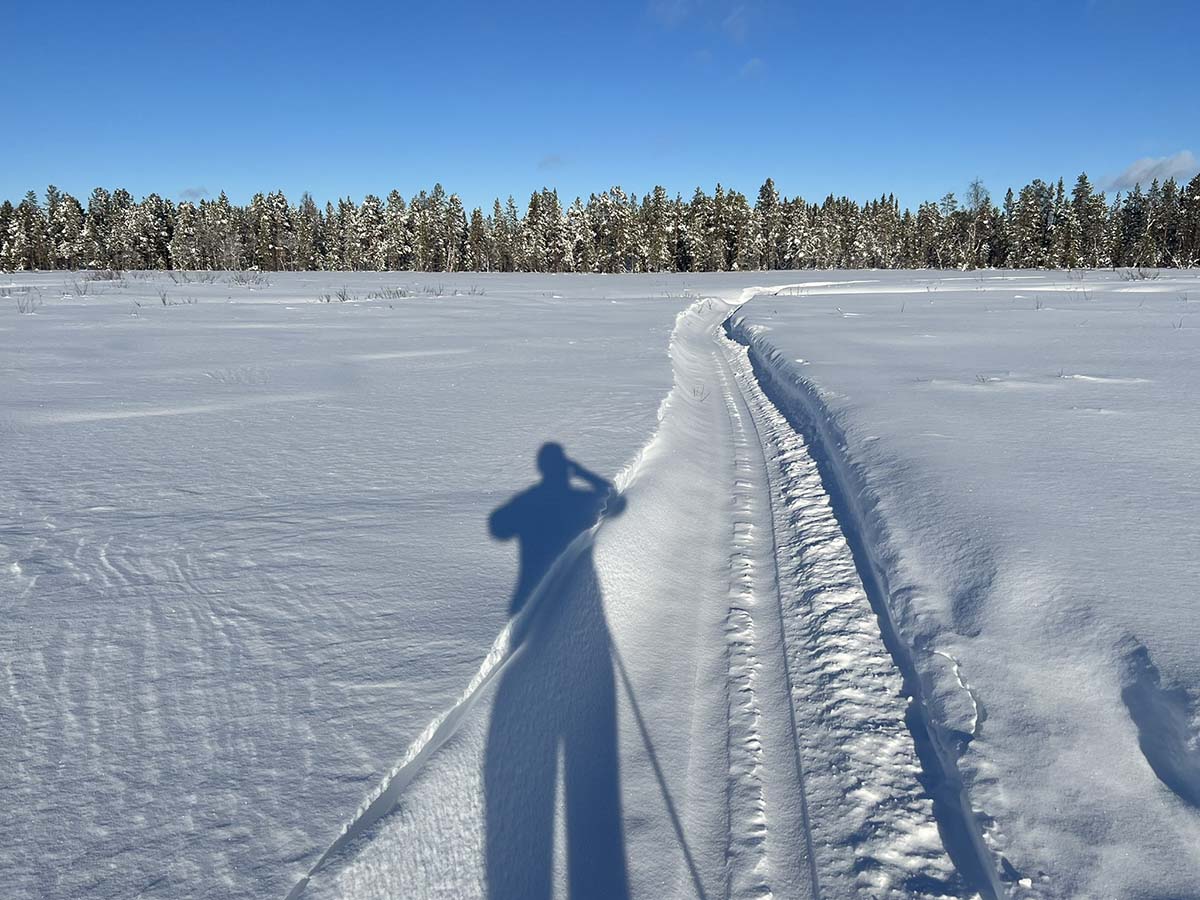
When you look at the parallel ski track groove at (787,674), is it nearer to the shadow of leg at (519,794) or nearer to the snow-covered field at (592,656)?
the snow-covered field at (592,656)

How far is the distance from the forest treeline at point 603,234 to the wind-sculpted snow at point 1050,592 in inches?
2450

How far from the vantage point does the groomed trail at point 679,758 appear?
1713 mm

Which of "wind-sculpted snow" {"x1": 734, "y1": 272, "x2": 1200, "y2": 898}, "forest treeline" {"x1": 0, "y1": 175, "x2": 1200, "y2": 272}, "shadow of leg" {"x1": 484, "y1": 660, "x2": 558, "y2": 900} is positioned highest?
"forest treeline" {"x1": 0, "y1": 175, "x2": 1200, "y2": 272}

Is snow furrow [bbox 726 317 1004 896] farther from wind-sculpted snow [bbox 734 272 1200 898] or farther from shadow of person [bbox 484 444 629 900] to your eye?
shadow of person [bbox 484 444 629 900]

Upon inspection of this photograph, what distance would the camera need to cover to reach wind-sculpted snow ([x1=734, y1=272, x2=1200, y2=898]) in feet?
5.74

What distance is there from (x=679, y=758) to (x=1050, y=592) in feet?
5.42

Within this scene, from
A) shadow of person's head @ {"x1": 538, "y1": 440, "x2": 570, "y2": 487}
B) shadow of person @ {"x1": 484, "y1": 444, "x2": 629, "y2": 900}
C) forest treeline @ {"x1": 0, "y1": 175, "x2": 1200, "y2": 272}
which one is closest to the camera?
shadow of person @ {"x1": 484, "y1": 444, "x2": 629, "y2": 900}

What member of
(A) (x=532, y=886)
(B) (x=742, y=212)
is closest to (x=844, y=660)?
(A) (x=532, y=886)

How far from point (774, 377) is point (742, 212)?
6071cm

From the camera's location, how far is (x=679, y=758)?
211cm

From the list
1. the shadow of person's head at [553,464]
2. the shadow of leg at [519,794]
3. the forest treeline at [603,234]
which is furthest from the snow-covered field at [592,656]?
the forest treeline at [603,234]

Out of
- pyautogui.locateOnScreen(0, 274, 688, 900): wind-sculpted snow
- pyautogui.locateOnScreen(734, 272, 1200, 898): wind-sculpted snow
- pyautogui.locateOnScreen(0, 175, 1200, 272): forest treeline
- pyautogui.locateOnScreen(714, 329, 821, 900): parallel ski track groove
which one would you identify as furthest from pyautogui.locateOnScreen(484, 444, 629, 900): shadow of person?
pyautogui.locateOnScreen(0, 175, 1200, 272): forest treeline

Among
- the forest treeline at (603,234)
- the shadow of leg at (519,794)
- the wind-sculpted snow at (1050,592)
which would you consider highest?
the forest treeline at (603,234)

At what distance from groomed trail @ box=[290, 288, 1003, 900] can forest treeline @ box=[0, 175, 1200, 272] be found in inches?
2561
